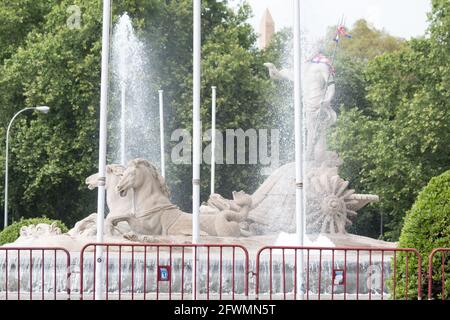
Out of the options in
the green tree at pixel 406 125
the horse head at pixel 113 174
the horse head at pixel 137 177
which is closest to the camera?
the horse head at pixel 137 177

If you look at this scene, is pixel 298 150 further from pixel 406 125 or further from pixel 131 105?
pixel 131 105

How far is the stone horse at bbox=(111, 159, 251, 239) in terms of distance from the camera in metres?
26.4

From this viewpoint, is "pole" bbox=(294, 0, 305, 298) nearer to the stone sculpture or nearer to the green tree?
the stone sculpture

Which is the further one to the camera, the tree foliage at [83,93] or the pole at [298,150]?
the tree foliage at [83,93]

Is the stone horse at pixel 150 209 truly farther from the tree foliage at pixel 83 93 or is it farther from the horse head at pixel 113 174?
the tree foliage at pixel 83 93

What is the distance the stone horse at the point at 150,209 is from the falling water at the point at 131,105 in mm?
16275

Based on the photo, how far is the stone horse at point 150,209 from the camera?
2639 centimetres

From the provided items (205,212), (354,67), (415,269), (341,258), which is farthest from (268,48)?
(415,269)

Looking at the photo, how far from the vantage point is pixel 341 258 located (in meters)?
25.0

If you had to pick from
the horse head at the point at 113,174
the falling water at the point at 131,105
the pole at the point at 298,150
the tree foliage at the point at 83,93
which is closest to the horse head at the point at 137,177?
the horse head at the point at 113,174

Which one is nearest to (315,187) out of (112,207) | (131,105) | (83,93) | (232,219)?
(232,219)

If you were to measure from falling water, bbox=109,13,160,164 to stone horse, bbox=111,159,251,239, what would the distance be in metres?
16.3
